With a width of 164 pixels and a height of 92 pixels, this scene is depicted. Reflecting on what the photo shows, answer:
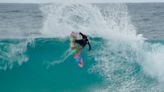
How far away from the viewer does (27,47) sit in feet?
55.2

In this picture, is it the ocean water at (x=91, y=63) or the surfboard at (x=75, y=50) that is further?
the ocean water at (x=91, y=63)

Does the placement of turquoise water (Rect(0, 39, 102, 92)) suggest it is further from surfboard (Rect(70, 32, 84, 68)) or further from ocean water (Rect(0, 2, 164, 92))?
surfboard (Rect(70, 32, 84, 68))

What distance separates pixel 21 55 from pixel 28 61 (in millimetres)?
369

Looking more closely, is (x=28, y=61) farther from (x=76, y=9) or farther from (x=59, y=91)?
(x=76, y=9)

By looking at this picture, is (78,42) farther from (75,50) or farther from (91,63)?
(91,63)

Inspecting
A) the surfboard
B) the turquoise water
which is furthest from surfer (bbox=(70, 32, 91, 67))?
the turquoise water

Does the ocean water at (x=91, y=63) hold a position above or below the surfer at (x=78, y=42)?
below

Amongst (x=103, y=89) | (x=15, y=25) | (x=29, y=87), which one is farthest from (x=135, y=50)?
(x=15, y=25)

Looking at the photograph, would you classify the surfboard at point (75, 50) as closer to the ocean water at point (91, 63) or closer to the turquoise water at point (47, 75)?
the turquoise water at point (47, 75)

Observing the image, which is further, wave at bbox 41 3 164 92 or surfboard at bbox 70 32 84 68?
wave at bbox 41 3 164 92

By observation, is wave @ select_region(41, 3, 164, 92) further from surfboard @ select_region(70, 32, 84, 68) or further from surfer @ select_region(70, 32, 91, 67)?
surfer @ select_region(70, 32, 91, 67)

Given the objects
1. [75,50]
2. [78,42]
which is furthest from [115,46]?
[78,42]

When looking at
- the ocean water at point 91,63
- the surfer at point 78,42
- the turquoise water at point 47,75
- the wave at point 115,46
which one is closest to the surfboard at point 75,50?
the surfer at point 78,42

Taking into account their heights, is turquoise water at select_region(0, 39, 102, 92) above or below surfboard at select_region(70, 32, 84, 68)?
below
